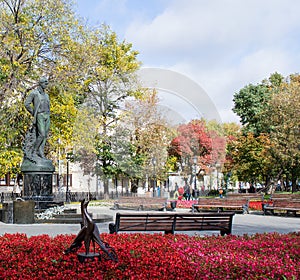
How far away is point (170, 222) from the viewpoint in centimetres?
977

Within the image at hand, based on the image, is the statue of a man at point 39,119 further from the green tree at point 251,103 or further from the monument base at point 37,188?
the green tree at point 251,103

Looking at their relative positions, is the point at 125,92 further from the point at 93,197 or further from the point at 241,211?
the point at 241,211

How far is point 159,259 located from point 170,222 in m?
3.04

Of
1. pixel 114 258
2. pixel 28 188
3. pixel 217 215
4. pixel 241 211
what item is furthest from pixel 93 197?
pixel 114 258

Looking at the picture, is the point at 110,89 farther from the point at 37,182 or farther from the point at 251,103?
the point at 37,182

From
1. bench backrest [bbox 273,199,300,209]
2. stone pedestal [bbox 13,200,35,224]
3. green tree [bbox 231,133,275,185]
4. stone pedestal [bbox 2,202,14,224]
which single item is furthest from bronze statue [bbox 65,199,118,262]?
green tree [bbox 231,133,275,185]

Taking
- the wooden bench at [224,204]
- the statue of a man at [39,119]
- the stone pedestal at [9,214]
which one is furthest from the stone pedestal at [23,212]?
the wooden bench at [224,204]

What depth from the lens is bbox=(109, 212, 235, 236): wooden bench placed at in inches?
373

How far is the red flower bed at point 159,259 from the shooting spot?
600 centimetres

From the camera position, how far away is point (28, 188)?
1506cm

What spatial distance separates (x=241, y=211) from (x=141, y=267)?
49.6 ft

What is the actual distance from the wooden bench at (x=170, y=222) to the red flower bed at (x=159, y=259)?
657 millimetres

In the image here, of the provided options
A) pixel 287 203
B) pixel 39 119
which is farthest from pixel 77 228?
pixel 287 203

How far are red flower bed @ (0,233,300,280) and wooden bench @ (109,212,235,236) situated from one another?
0.66 m
